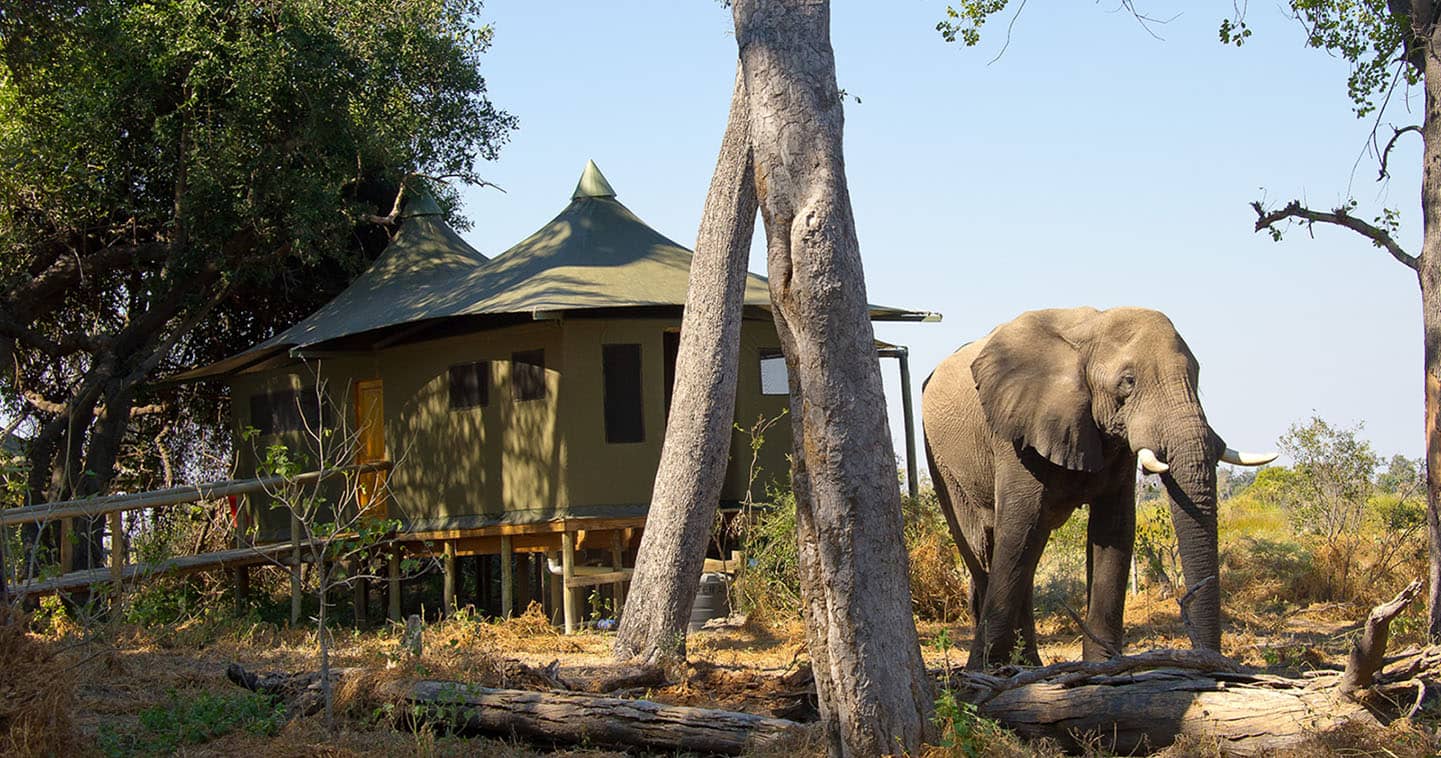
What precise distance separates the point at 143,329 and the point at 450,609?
6.11 metres

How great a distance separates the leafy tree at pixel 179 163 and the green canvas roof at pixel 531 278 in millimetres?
808

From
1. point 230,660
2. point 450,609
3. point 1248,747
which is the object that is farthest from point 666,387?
point 1248,747

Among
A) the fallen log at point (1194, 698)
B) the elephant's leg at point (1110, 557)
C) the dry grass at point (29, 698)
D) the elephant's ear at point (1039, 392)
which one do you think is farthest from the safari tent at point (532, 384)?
the fallen log at point (1194, 698)

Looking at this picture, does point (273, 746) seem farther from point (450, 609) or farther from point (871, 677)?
point (450, 609)

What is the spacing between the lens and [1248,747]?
636 centimetres

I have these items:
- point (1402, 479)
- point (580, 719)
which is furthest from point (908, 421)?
point (1402, 479)

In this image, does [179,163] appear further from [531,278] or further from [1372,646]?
[1372,646]

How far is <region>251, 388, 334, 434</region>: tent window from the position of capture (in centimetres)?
1755

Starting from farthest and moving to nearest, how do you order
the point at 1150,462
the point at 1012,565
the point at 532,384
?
the point at 532,384, the point at 1012,565, the point at 1150,462

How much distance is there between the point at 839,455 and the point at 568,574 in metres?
8.51

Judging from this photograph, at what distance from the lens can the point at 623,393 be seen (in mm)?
14969

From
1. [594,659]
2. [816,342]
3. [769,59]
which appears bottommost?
[594,659]

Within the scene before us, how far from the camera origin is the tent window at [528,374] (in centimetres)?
1504

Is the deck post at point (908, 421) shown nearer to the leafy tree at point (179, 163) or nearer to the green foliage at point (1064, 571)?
the green foliage at point (1064, 571)
